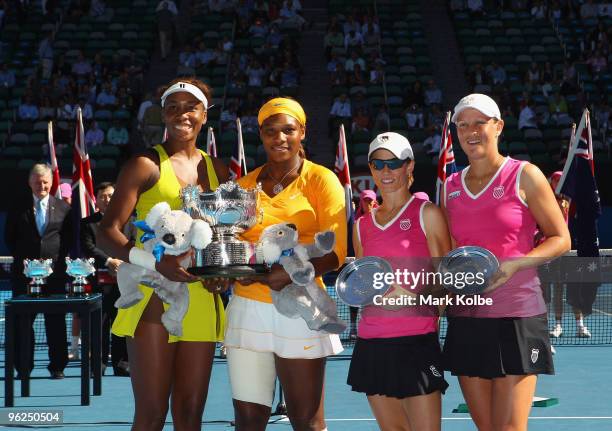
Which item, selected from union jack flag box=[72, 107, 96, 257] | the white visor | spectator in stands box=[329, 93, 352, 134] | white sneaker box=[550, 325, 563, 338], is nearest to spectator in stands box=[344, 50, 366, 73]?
spectator in stands box=[329, 93, 352, 134]

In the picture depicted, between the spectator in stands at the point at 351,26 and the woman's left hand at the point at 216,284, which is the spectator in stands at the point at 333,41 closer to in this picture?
the spectator in stands at the point at 351,26

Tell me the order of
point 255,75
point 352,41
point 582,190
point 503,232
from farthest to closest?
point 352,41 < point 255,75 < point 582,190 < point 503,232

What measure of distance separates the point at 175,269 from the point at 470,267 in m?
1.23

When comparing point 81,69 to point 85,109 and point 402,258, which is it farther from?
point 402,258

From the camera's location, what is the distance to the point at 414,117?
23.9 meters

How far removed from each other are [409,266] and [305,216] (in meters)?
0.53

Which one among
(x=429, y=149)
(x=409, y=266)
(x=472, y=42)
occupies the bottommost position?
(x=409, y=266)

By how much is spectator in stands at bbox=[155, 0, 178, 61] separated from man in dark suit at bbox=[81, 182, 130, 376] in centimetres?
1746

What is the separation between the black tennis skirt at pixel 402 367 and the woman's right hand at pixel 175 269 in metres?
0.84

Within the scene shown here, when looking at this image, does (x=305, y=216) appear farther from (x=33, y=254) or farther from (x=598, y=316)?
(x=598, y=316)

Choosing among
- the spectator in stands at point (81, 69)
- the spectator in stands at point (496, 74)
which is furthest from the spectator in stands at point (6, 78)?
the spectator in stands at point (496, 74)

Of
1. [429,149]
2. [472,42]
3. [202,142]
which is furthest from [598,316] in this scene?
[472,42]

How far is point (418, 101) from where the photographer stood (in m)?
24.5

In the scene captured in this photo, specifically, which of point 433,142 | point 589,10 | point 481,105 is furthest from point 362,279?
point 589,10
